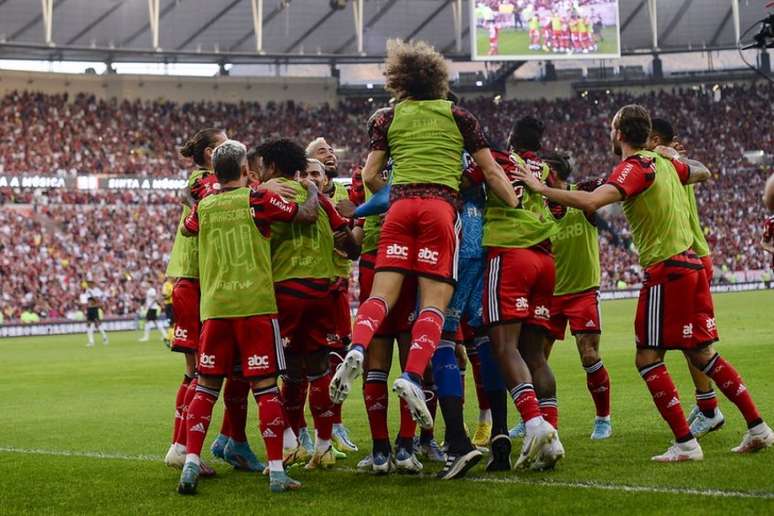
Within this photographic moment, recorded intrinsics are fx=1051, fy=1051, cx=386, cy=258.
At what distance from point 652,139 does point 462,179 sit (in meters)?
2.26

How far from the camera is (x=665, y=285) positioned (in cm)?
768

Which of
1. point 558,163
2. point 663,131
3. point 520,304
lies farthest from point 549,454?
point 663,131

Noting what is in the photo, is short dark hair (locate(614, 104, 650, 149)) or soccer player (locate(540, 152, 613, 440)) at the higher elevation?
short dark hair (locate(614, 104, 650, 149))

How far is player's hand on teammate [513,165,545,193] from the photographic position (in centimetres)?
729

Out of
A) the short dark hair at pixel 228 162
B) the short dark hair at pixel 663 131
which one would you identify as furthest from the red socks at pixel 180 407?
the short dark hair at pixel 663 131

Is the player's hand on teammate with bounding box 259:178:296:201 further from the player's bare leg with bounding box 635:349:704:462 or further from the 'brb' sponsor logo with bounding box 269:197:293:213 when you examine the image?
the player's bare leg with bounding box 635:349:704:462

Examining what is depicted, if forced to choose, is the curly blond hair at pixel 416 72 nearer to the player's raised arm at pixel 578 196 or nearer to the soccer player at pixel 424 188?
the soccer player at pixel 424 188

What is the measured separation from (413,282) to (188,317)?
1898 mm

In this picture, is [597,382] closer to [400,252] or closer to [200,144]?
[400,252]

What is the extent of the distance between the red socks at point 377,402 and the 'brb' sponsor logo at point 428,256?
0.96m

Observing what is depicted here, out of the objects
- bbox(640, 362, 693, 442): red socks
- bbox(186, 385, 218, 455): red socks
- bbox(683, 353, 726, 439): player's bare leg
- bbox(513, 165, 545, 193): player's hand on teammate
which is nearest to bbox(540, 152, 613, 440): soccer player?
bbox(683, 353, 726, 439): player's bare leg

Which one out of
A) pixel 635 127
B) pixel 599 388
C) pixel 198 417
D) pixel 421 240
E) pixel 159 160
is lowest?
pixel 599 388

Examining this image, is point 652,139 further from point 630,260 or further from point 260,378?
point 630,260

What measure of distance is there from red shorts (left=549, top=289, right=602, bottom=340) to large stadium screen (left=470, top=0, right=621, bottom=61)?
146 feet
